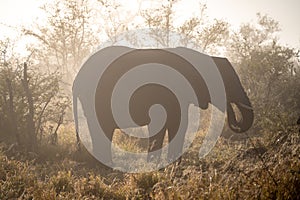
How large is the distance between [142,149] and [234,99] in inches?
117

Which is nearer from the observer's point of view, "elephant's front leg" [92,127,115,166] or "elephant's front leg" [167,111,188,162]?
"elephant's front leg" [167,111,188,162]

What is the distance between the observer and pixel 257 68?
47.1ft

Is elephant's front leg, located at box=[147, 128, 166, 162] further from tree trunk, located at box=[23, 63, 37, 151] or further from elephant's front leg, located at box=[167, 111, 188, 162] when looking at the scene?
tree trunk, located at box=[23, 63, 37, 151]

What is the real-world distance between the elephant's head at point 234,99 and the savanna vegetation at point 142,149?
1.64 ft

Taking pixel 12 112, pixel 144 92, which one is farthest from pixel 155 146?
pixel 12 112

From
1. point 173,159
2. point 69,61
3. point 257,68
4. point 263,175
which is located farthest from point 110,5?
point 263,175

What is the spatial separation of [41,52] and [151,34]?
7.88m

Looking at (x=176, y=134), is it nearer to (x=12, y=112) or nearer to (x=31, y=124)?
(x=31, y=124)

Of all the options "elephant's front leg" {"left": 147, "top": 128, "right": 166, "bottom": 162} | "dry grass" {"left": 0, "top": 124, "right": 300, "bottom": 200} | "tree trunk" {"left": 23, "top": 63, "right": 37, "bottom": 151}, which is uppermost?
"tree trunk" {"left": 23, "top": 63, "right": 37, "bottom": 151}

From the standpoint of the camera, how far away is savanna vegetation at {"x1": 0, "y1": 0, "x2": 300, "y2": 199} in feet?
18.0

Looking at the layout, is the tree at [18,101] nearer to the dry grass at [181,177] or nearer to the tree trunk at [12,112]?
the tree trunk at [12,112]

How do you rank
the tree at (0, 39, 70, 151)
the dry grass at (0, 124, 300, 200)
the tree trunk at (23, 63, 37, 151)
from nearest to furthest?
the dry grass at (0, 124, 300, 200) < the tree trunk at (23, 63, 37, 151) < the tree at (0, 39, 70, 151)

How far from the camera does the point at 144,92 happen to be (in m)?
9.53

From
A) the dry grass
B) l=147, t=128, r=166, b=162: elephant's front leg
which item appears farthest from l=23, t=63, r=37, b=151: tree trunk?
l=147, t=128, r=166, b=162: elephant's front leg
